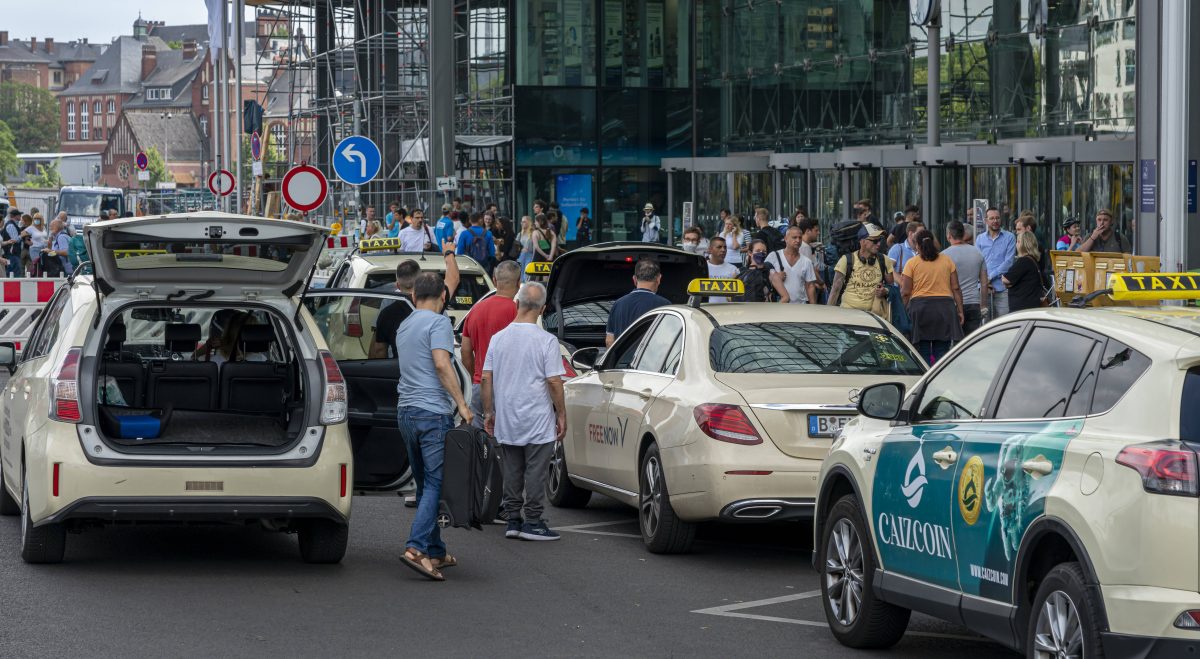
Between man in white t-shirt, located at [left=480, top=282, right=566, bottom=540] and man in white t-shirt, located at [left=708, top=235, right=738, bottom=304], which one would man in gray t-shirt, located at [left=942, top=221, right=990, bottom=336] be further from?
man in white t-shirt, located at [left=480, top=282, right=566, bottom=540]

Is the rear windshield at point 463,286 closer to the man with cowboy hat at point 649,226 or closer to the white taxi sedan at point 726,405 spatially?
the white taxi sedan at point 726,405

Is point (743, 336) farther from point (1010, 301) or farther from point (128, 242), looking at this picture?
point (1010, 301)

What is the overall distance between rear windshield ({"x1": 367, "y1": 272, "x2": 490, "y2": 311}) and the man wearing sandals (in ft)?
25.6

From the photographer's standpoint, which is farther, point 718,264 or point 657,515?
point 718,264

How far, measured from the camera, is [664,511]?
10.4 metres

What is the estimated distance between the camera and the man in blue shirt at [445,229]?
2848cm

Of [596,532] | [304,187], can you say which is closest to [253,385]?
[596,532]

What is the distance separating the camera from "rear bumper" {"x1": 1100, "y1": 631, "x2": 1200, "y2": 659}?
5262mm

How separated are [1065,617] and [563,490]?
23.5 feet

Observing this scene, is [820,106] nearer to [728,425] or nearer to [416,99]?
[416,99]

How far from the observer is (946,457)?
6742 millimetres

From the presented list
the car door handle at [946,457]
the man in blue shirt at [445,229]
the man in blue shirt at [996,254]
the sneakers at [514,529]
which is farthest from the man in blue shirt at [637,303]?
the man in blue shirt at [445,229]

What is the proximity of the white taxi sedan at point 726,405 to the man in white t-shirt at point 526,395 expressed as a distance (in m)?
0.57

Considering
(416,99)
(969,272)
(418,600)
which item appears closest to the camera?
(418,600)
